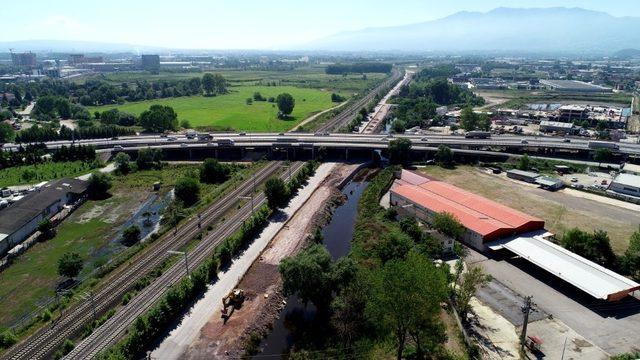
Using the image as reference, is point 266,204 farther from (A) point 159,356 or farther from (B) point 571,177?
(B) point 571,177

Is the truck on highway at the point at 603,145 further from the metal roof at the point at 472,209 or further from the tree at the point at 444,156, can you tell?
the metal roof at the point at 472,209

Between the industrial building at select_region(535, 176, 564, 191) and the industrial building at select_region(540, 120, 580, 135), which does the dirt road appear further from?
the industrial building at select_region(540, 120, 580, 135)

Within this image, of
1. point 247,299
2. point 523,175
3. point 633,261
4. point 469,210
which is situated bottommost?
point 247,299

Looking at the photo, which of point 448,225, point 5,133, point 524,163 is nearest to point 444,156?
point 524,163

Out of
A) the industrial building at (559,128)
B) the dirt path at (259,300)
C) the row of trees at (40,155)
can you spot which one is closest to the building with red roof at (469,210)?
the dirt path at (259,300)

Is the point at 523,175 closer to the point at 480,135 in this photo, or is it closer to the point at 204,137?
the point at 480,135
